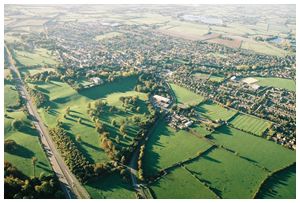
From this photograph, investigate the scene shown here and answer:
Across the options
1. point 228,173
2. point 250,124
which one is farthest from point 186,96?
point 228,173

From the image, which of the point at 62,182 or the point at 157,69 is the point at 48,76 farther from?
the point at 62,182

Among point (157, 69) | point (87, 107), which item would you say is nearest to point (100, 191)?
point (87, 107)

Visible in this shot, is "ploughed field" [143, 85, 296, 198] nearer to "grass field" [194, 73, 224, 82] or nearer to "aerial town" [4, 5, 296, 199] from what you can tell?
"aerial town" [4, 5, 296, 199]

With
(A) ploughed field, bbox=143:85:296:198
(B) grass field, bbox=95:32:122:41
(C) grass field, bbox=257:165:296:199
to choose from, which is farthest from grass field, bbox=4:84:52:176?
(B) grass field, bbox=95:32:122:41

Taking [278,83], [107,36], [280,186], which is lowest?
[280,186]

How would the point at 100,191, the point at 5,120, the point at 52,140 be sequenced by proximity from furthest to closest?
the point at 5,120 → the point at 52,140 → the point at 100,191

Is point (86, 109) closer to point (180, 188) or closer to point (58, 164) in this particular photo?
point (58, 164)
